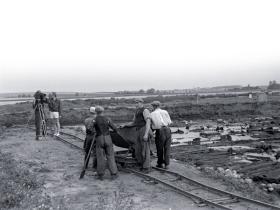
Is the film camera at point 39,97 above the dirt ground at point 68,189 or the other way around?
above

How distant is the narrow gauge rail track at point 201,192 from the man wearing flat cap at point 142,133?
36 cm

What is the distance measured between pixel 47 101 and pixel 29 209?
12354 mm

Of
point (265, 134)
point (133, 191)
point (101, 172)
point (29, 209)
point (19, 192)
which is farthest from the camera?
point (265, 134)

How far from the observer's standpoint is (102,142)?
11203mm

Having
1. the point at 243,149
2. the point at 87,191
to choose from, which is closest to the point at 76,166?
the point at 87,191

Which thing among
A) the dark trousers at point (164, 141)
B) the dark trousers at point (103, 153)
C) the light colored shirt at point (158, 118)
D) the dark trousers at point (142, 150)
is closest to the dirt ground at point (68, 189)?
the dark trousers at point (103, 153)

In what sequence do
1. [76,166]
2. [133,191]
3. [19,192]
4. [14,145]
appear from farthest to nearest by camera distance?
[14,145]
[76,166]
[133,191]
[19,192]

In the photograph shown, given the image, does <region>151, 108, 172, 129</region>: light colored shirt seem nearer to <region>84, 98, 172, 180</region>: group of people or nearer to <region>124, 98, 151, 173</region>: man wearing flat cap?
<region>84, 98, 172, 180</region>: group of people

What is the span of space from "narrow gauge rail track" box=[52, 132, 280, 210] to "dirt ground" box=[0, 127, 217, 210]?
18 centimetres

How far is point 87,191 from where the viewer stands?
1011 centimetres

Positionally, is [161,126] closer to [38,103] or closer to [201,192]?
[201,192]

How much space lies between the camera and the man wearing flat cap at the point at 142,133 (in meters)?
11.3

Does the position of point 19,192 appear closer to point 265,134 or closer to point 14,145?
point 14,145

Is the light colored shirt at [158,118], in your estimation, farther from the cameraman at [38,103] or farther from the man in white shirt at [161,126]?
the cameraman at [38,103]
